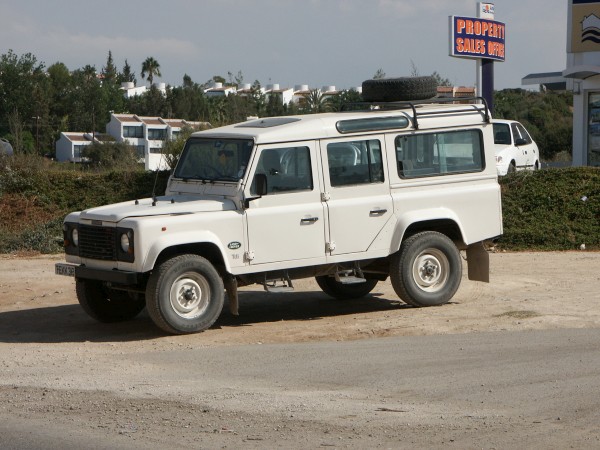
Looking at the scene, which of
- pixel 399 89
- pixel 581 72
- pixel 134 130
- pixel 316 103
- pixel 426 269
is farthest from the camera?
pixel 134 130

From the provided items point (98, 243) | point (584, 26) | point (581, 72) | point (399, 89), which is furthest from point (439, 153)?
point (584, 26)

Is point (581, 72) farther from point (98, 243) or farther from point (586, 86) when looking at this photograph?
point (98, 243)

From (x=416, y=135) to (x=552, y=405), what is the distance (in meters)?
5.54

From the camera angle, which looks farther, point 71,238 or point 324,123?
point 324,123

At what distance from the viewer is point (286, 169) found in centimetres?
1246

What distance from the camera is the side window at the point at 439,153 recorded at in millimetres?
13281

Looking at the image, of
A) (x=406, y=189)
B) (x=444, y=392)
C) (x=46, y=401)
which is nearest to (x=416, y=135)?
(x=406, y=189)

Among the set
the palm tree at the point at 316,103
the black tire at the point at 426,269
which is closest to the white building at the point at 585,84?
the palm tree at the point at 316,103

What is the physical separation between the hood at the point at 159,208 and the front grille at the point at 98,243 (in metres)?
0.13

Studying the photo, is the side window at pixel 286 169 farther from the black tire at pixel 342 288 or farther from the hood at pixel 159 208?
the black tire at pixel 342 288

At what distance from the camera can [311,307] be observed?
1437cm

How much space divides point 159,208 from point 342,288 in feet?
11.8

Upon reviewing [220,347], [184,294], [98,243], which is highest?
[98,243]

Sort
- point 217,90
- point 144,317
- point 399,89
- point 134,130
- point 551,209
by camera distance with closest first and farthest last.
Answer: point 144,317 < point 399,89 < point 551,209 < point 134,130 < point 217,90
